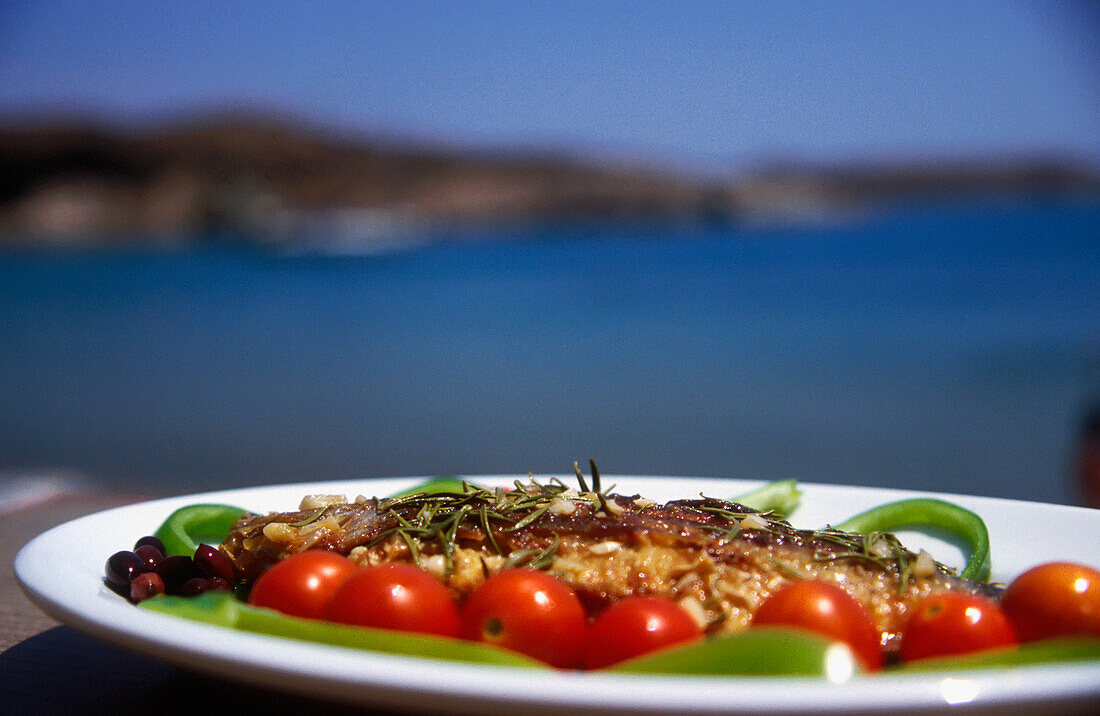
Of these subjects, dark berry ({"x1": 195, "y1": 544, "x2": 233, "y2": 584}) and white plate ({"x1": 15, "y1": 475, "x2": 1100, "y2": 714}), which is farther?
dark berry ({"x1": 195, "y1": 544, "x2": 233, "y2": 584})

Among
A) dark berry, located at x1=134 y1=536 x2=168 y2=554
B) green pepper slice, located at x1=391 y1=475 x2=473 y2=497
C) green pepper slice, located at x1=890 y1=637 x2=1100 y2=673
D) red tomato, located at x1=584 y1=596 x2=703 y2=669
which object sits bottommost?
green pepper slice, located at x1=391 y1=475 x2=473 y2=497

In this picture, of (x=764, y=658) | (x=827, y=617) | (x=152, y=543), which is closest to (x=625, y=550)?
(x=827, y=617)

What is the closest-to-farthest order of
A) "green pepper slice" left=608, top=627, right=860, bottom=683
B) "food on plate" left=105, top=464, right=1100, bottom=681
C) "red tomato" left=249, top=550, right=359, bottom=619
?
"green pepper slice" left=608, top=627, right=860, bottom=683, "food on plate" left=105, top=464, right=1100, bottom=681, "red tomato" left=249, top=550, right=359, bottom=619

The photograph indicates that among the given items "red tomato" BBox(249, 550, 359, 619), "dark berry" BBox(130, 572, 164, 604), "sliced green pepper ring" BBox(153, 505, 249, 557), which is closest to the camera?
"red tomato" BBox(249, 550, 359, 619)

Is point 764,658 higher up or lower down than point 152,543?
higher up

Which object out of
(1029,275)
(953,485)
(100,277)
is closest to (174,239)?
(100,277)

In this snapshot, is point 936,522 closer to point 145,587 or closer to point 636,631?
point 636,631

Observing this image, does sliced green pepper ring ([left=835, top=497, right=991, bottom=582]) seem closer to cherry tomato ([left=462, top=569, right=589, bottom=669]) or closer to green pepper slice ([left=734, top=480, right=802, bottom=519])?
green pepper slice ([left=734, top=480, right=802, bottom=519])

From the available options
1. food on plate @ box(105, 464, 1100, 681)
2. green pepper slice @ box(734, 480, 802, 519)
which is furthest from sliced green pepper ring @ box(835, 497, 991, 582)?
green pepper slice @ box(734, 480, 802, 519)
